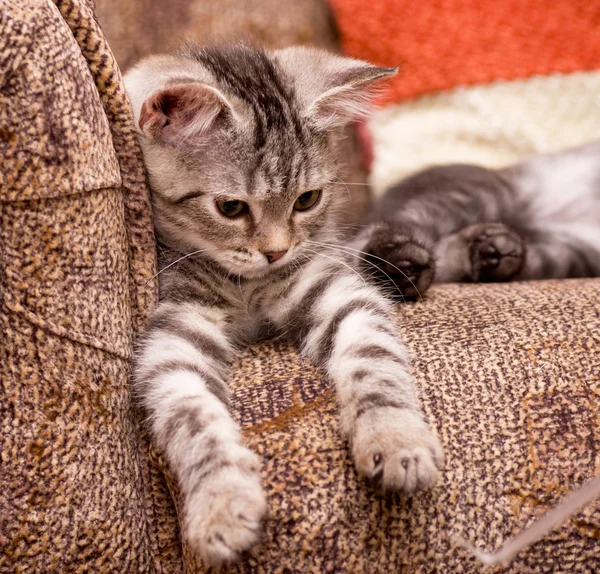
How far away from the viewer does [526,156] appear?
2330 millimetres

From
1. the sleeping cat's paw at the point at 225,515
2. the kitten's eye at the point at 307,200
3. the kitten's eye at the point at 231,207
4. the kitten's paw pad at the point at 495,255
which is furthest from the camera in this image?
the kitten's paw pad at the point at 495,255

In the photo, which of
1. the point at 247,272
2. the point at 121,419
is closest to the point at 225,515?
the point at 121,419

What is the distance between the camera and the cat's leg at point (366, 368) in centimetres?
89

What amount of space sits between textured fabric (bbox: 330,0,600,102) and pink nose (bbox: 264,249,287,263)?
1.23 m

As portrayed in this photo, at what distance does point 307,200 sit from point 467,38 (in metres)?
1.27

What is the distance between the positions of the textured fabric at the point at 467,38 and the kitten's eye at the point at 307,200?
1.07 metres

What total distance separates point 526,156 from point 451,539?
1.77m

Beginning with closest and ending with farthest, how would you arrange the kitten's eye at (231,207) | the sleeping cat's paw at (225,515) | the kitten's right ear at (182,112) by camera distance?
the sleeping cat's paw at (225,515)
the kitten's right ear at (182,112)
the kitten's eye at (231,207)

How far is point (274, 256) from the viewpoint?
124 centimetres

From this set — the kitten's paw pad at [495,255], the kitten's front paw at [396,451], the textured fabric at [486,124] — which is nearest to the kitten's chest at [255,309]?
the kitten's front paw at [396,451]

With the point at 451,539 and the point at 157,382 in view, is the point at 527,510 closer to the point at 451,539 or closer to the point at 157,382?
the point at 451,539

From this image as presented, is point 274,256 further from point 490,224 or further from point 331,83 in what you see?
point 490,224

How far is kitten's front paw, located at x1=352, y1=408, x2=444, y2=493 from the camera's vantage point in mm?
880

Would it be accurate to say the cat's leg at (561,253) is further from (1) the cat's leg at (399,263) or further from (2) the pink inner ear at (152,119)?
(2) the pink inner ear at (152,119)
